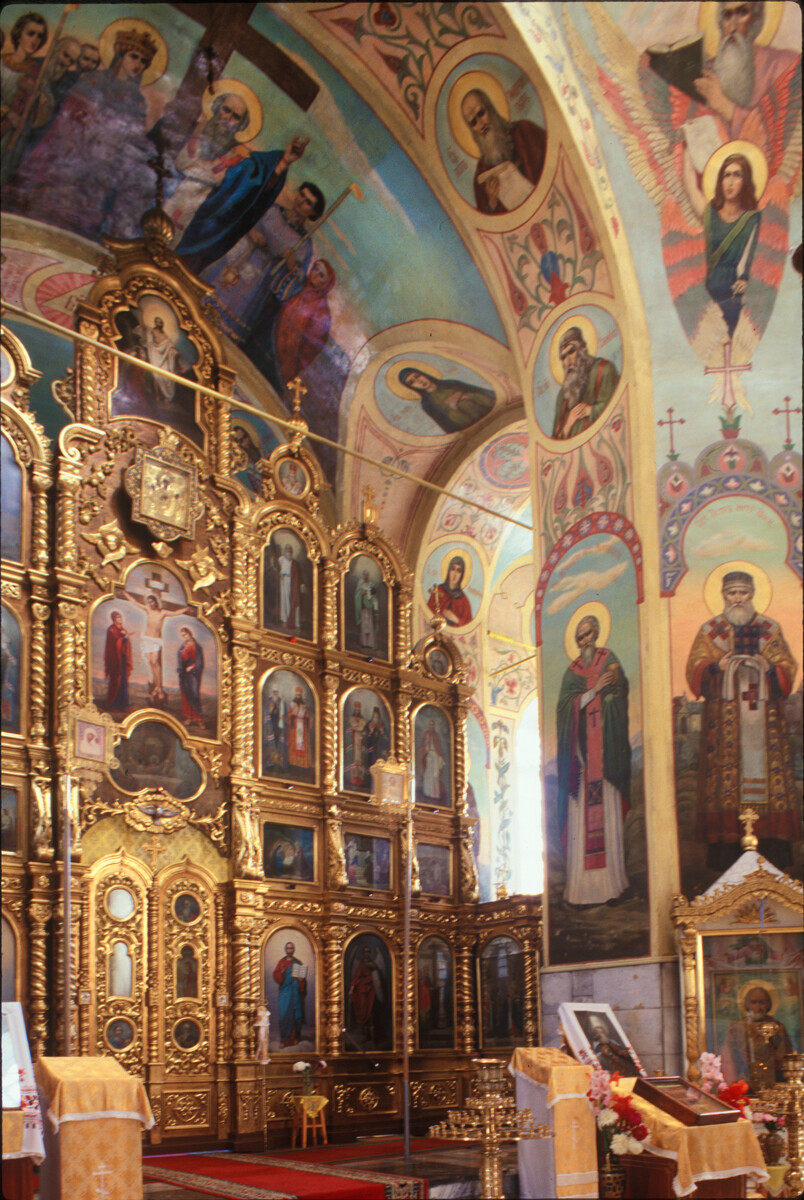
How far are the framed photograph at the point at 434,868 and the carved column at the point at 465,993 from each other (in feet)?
2.11

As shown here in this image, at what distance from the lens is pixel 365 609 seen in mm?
16469

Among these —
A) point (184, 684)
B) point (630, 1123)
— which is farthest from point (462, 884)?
point (630, 1123)

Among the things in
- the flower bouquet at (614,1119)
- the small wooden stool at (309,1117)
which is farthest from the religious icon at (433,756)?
the flower bouquet at (614,1119)

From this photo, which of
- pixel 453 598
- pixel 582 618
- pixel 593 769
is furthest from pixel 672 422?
pixel 453 598

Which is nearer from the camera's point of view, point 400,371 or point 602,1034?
point 602,1034

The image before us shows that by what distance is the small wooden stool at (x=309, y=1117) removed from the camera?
13578mm

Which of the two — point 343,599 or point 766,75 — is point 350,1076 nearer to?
point 343,599

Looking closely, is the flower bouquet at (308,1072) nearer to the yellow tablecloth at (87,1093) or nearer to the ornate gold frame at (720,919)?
the ornate gold frame at (720,919)

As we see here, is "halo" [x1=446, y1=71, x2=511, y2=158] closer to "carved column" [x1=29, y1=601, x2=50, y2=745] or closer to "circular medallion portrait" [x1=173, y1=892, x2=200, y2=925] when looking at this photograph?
"carved column" [x1=29, y1=601, x2=50, y2=745]

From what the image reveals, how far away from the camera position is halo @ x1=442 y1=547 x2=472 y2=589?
21359 mm

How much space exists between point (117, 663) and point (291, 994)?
4.16 metres

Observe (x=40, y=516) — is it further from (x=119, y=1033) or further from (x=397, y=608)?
(x=119, y=1033)

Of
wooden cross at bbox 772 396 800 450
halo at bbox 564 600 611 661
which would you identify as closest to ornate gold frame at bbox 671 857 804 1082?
halo at bbox 564 600 611 661

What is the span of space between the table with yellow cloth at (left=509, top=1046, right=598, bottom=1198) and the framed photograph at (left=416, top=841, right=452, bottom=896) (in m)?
6.69
